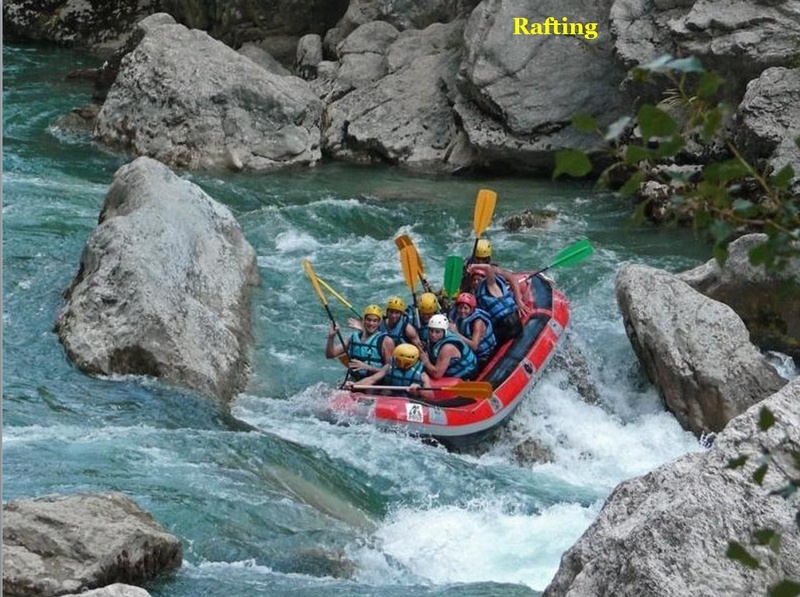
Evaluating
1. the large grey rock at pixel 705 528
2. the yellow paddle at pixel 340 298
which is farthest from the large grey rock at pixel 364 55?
the large grey rock at pixel 705 528

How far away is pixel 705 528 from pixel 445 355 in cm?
510

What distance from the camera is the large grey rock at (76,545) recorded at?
511 centimetres

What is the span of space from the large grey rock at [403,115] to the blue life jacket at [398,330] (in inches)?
220

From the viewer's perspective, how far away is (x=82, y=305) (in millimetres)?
8805

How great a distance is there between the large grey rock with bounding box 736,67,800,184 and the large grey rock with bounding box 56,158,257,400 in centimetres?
466

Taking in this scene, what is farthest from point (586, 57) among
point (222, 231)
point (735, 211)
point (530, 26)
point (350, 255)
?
point (735, 211)

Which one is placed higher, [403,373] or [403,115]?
[403,115]

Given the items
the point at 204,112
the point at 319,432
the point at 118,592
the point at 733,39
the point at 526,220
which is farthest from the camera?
the point at 204,112

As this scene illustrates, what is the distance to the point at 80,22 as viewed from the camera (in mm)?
19750

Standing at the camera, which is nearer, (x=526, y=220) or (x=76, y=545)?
(x=76, y=545)

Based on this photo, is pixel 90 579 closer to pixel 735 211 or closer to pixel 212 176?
pixel 735 211

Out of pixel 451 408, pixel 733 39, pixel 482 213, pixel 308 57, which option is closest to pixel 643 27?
pixel 733 39

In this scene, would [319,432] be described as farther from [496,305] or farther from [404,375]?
[496,305]

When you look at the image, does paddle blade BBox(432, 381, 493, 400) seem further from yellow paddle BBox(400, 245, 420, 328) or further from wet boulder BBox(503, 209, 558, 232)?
wet boulder BBox(503, 209, 558, 232)
